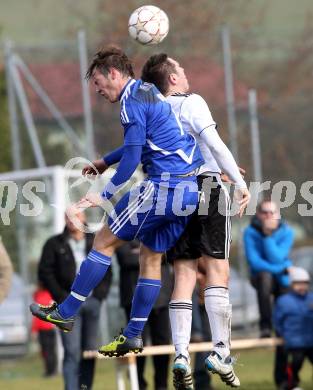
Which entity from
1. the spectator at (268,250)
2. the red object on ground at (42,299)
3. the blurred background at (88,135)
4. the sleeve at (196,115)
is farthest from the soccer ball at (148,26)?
the red object on ground at (42,299)

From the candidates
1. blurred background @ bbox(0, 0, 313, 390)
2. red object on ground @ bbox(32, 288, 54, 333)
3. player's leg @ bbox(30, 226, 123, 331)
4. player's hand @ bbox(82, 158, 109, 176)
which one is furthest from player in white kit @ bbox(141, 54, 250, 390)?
red object on ground @ bbox(32, 288, 54, 333)

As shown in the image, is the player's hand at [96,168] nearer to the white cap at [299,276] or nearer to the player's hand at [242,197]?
the player's hand at [242,197]

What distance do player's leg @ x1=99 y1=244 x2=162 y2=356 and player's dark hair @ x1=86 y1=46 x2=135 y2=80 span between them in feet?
4.02

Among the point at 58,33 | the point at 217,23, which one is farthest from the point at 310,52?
the point at 58,33

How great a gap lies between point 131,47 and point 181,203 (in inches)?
424

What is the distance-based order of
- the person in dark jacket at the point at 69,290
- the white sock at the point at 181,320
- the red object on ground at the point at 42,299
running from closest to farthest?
1. the white sock at the point at 181,320
2. the person in dark jacket at the point at 69,290
3. the red object on ground at the point at 42,299

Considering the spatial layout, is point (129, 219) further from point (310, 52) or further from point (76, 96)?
point (310, 52)

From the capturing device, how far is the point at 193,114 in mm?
8680

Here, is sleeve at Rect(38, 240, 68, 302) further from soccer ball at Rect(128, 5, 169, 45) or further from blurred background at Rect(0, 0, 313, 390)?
blurred background at Rect(0, 0, 313, 390)

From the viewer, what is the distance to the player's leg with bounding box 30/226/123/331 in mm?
8750

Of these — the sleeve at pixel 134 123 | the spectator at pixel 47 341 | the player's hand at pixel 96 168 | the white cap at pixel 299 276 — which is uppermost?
the sleeve at pixel 134 123

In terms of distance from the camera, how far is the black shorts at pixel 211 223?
879 cm

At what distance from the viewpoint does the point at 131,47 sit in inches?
753

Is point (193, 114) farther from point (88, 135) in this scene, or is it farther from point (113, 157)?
point (88, 135)
